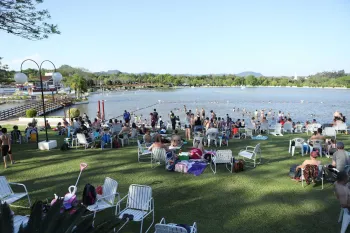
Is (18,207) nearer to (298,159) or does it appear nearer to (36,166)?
(36,166)

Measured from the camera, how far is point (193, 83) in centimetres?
15262

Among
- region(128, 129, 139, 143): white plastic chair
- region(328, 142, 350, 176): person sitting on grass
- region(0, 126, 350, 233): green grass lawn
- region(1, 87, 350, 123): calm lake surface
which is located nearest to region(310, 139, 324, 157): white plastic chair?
region(0, 126, 350, 233): green grass lawn

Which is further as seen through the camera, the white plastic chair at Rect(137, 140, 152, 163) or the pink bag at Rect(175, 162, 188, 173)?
the white plastic chair at Rect(137, 140, 152, 163)

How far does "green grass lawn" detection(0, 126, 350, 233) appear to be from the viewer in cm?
532

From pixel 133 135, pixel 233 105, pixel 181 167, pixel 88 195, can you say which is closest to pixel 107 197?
pixel 88 195

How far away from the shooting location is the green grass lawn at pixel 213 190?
5.32m

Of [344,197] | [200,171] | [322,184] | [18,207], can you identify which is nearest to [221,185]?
[200,171]

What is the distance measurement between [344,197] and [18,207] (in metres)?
6.65

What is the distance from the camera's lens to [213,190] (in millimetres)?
6891

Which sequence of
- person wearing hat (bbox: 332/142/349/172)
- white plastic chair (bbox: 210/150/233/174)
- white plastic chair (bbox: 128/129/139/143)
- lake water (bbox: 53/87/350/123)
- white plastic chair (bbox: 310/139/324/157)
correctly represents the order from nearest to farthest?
1. person wearing hat (bbox: 332/142/349/172)
2. white plastic chair (bbox: 210/150/233/174)
3. white plastic chair (bbox: 310/139/324/157)
4. white plastic chair (bbox: 128/129/139/143)
5. lake water (bbox: 53/87/350/123)


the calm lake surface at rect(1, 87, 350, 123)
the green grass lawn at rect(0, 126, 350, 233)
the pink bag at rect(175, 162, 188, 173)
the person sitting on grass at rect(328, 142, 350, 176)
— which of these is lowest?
the calm lake surface at rect(1, 87, 350, 123)

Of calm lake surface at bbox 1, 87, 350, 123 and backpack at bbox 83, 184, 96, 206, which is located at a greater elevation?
backpack at bbox 83, 184, 96, 206

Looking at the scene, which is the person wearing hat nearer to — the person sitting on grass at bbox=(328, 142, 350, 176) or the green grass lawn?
the person sitting on grass at bbox=(328, 142, 350, 176)

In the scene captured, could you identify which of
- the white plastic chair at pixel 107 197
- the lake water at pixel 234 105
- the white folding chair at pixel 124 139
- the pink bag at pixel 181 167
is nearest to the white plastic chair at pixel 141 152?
the pink bag at pixel 181 167
